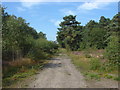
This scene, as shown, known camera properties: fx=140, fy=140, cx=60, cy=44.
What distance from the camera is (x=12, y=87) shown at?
6.37 m

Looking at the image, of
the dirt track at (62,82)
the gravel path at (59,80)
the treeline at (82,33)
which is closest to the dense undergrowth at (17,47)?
the gravel path at (59,80)

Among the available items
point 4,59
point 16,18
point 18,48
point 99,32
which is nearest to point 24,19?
point 16,18

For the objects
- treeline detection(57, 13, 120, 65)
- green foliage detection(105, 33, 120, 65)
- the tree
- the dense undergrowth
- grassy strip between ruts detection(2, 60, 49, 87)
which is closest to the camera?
grassy strip between ruts detection(2, 60, 49, 87)

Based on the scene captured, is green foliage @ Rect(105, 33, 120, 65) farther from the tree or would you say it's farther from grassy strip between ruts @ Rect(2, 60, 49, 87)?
the tree

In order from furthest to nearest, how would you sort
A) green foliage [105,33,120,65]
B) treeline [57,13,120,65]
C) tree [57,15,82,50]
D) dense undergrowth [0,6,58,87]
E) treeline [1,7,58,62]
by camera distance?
tree [57,15,82,50] → treeline [57,13,120,65] → treeline [1,7,58,62] → dense undergrowth [0,6,58,87] → green foliage [105,33,120,65]

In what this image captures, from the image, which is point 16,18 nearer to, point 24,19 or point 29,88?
point 24,19

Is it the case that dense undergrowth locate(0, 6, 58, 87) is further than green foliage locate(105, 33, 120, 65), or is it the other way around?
dense undergrowth locate(0, 6, 58, 87)

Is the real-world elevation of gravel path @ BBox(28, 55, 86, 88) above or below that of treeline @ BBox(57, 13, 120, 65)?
below

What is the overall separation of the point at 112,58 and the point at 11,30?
814 centimetres

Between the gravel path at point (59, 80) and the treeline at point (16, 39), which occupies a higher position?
the treeline at point (16, 39)

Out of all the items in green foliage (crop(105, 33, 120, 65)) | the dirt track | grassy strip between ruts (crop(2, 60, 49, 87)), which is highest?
green foliage (crop(105, 33, 120, 65))

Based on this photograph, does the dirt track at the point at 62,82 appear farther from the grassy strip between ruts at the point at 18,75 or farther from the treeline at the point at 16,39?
the treeline at the point at 16,39

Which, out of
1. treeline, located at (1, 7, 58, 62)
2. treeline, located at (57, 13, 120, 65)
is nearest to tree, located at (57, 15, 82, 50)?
treeline, located at (57, 13, 120, 65)

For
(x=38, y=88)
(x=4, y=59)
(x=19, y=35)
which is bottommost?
(x=38, y=88)
